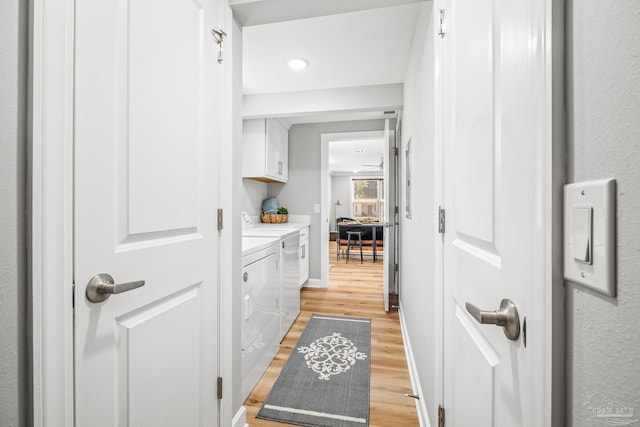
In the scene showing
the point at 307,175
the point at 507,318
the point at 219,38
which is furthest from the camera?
the point at 307,175

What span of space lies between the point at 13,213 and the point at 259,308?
1504 mm

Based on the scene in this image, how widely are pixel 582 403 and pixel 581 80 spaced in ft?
1.33

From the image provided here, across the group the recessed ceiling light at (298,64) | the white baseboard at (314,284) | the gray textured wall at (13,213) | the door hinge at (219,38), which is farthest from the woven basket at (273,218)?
the gray textured wall at (13,213)

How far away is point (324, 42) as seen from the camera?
2.14 m

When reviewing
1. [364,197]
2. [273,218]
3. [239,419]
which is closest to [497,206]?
[239,419]

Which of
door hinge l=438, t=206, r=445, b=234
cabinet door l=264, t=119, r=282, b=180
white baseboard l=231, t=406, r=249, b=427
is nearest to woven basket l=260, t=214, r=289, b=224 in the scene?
cabinet door l=264, t=119, r=282, b=180

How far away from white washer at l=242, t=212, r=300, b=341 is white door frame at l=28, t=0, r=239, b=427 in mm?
1746

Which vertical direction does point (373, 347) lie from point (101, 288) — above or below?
below

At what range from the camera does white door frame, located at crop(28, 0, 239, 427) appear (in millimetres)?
602

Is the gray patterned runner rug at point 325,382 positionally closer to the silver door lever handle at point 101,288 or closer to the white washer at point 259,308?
the white washer at point 259,308

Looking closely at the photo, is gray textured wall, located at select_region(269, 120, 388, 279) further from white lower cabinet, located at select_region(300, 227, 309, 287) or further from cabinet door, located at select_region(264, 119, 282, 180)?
cabinet door, located at select_region(264, 119, 282, 180)

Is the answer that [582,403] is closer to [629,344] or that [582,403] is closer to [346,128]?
[629,344]

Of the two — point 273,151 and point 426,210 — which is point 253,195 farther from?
point 426,210

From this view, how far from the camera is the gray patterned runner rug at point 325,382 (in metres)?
1.62
